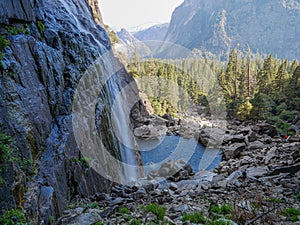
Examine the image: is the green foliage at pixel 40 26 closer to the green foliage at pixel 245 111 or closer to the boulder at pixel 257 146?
the boulder at pixel 257 146

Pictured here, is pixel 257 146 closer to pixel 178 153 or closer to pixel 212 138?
pixel 212 138

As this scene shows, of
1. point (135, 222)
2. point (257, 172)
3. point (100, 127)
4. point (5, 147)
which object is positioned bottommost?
point (257, 172)

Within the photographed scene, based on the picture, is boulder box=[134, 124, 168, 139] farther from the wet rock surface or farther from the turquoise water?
the wet rock surface

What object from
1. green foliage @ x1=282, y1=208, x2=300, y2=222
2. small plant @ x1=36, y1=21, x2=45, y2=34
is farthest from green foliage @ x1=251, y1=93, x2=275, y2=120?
small plant @ x1=36, y1=21, x2=45, y2=34

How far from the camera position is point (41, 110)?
7270mm

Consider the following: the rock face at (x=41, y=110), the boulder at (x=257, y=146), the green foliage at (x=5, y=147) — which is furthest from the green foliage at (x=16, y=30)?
the boulder at (x=257, y=146)

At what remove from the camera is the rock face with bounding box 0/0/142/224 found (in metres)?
5.66

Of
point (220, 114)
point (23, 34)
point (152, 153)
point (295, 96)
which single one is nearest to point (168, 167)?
point (152, 153)

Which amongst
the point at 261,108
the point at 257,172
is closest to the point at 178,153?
the point at 261,108

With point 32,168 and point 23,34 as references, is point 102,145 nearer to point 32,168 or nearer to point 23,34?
point 32,168

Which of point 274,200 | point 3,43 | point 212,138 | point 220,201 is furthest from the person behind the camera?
point 212,138

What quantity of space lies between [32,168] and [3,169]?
130 cm

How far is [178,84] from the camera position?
7356 cm

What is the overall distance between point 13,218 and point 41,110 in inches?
137
